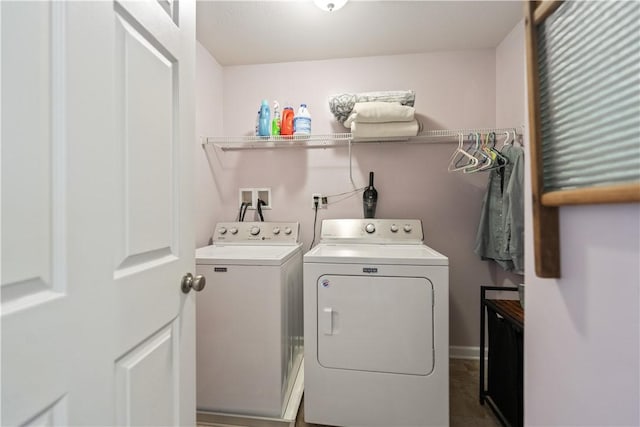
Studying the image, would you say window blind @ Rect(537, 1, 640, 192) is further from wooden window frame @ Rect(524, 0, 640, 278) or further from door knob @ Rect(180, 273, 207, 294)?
door knob @ Rect(180, 273, 207, 294)

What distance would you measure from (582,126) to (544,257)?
32 centimetres

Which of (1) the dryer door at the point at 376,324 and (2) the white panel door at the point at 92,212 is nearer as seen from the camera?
(2) the white panel door at the point at 92,212

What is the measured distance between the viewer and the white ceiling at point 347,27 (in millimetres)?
1723

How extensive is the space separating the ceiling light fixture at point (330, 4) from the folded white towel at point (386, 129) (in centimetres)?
72

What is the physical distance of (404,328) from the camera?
4.56 feet

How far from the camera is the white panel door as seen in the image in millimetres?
420

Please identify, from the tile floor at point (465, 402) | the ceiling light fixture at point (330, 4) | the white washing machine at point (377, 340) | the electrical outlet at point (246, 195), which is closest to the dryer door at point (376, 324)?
the white washing machine at point (377, 340)

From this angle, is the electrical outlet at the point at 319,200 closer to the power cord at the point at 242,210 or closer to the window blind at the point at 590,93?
the power cord at the point at 242,210

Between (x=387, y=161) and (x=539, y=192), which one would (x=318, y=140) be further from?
(x=539, y=192)

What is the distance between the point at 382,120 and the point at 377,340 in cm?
146

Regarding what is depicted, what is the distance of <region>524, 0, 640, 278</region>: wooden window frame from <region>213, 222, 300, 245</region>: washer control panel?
5.46ft

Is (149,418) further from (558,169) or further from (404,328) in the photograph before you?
(558,169)

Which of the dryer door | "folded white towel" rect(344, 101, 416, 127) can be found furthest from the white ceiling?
the dryer door

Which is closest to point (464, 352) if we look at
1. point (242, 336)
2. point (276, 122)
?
point (242, 336)
